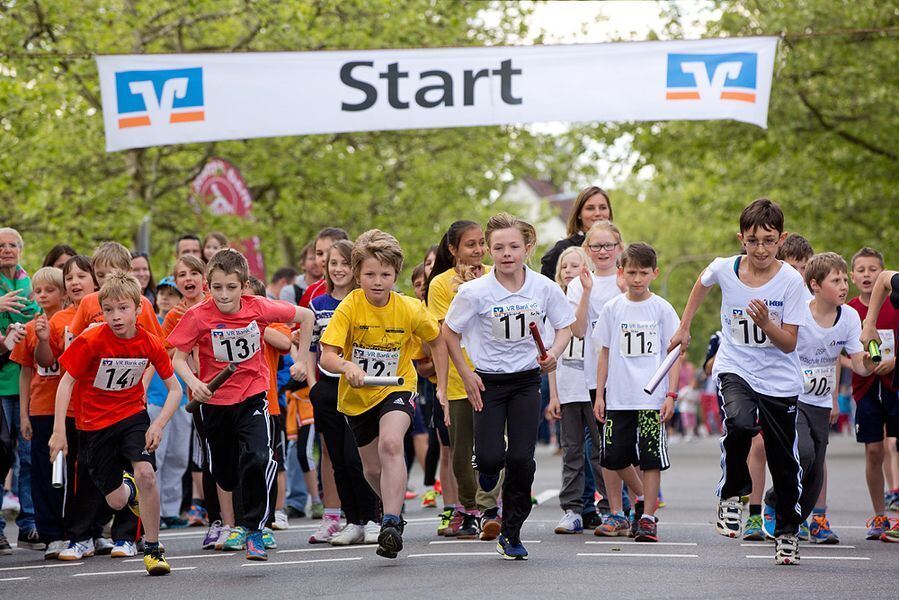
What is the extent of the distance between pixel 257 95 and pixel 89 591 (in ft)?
25.5

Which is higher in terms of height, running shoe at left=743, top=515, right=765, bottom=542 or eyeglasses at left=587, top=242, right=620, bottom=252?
eyeglasses at left=587, top=242, right=620, bottom=252

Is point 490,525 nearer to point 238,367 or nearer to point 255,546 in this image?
point 255,546

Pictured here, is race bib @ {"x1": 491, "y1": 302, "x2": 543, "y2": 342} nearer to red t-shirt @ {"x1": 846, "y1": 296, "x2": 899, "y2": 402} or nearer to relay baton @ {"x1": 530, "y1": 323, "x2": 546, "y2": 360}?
relay baton @ {"x1": 530, "y1": 323, "x2": 546, "y2": 360}

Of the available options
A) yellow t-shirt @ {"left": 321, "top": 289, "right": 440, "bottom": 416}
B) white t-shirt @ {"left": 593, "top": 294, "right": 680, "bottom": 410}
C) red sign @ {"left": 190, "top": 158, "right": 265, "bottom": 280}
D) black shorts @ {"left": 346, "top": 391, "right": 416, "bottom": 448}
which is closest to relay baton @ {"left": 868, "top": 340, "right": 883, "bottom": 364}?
white t-shirt @ {"left": 593, "top": 294, "right": 680, "bottom": 410}

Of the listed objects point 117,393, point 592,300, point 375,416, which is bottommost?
point 375,416

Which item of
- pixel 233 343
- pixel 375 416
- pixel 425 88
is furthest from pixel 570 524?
pixel 425 88

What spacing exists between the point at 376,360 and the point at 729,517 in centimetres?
244

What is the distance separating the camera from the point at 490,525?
10.0 metres

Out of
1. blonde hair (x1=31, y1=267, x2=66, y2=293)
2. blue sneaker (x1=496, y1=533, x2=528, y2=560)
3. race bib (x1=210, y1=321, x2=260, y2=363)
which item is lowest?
blue sneaker (x1=496, y1=533, x2=528, y2=560)

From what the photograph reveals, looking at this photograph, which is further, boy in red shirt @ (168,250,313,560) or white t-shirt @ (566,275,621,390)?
white t-shirt @ (566,275,621,390)

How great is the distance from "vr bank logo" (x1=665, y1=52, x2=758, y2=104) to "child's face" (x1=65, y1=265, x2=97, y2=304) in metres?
6.60

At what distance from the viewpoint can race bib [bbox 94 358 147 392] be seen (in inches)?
376

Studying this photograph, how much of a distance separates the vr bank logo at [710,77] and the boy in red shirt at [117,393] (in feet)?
23.3

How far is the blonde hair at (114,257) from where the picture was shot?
10.8 meters
